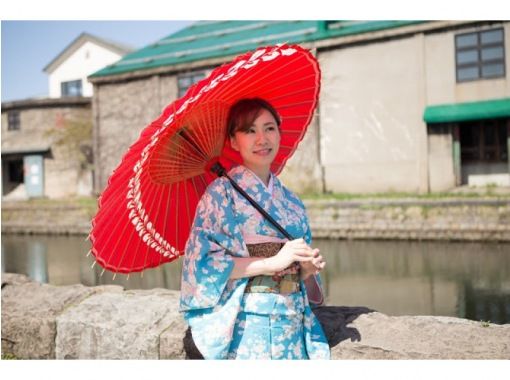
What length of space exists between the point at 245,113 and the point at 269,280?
2.29 ft

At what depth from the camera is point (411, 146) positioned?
12164 millimetres

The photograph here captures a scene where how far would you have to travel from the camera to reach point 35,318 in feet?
8.07

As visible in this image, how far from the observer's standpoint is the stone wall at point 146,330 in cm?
190

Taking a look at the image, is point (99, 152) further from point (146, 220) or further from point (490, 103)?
point (146, 220)

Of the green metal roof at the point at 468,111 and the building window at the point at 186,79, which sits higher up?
the building window at the point at 186,79

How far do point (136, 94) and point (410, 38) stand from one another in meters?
9.19

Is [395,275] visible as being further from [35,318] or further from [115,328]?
[35,318]

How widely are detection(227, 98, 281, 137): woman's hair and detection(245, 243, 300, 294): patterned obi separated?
499mm

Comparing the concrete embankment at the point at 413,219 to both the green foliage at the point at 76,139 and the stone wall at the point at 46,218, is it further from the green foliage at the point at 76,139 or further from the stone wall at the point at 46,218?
the green foliage at the point at 76,139

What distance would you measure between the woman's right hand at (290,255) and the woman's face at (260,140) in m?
0.40

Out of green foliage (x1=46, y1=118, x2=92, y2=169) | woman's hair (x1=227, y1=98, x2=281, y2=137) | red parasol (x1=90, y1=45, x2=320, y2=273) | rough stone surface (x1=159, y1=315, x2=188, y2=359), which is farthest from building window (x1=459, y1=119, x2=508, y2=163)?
green foliage (x1=46, y1=118, x2=92, y2=169)

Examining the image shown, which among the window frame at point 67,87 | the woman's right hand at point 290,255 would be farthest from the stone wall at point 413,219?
the window frame at point 67,87

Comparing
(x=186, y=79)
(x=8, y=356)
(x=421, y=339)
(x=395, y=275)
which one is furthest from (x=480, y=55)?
(x=8, y=356)

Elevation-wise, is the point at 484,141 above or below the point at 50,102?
below
